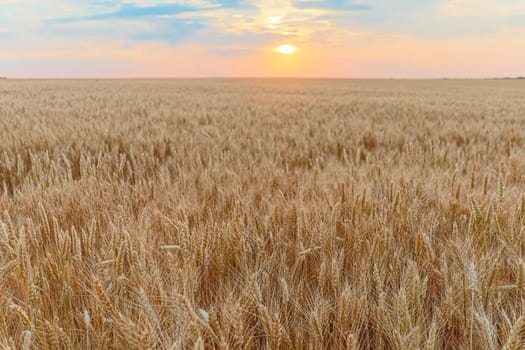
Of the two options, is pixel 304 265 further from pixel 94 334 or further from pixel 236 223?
pixel 94 334

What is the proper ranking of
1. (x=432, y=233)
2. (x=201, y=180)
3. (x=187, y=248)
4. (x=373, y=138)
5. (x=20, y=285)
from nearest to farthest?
→ (x=20, y=285)
(x=187, y=248)
(x=432, y=233)
(x=201, y=180)
(x=373, y=138)

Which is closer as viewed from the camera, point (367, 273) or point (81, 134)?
point (367, 273)

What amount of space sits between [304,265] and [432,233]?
59 centimetres

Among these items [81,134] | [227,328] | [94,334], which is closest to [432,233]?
[227,328]

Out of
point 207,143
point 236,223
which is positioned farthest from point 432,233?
point 207,143

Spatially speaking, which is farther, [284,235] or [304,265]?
[284,235]

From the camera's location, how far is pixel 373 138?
4.11 metres

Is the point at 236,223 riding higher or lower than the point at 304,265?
higher

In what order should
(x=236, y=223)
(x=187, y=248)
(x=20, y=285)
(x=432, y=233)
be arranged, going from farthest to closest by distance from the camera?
(x=432, y=233) < (x=236, y=223) < (x=187, y=248) < (x=20, y=285)

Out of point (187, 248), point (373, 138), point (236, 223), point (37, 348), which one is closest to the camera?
point (37, 348)

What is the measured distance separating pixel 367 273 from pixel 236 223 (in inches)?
18.8

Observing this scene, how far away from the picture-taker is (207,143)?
3.64 meters

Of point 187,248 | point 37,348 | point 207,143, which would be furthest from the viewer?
point 207,143

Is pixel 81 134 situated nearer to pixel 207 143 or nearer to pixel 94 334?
pixel 207 143
